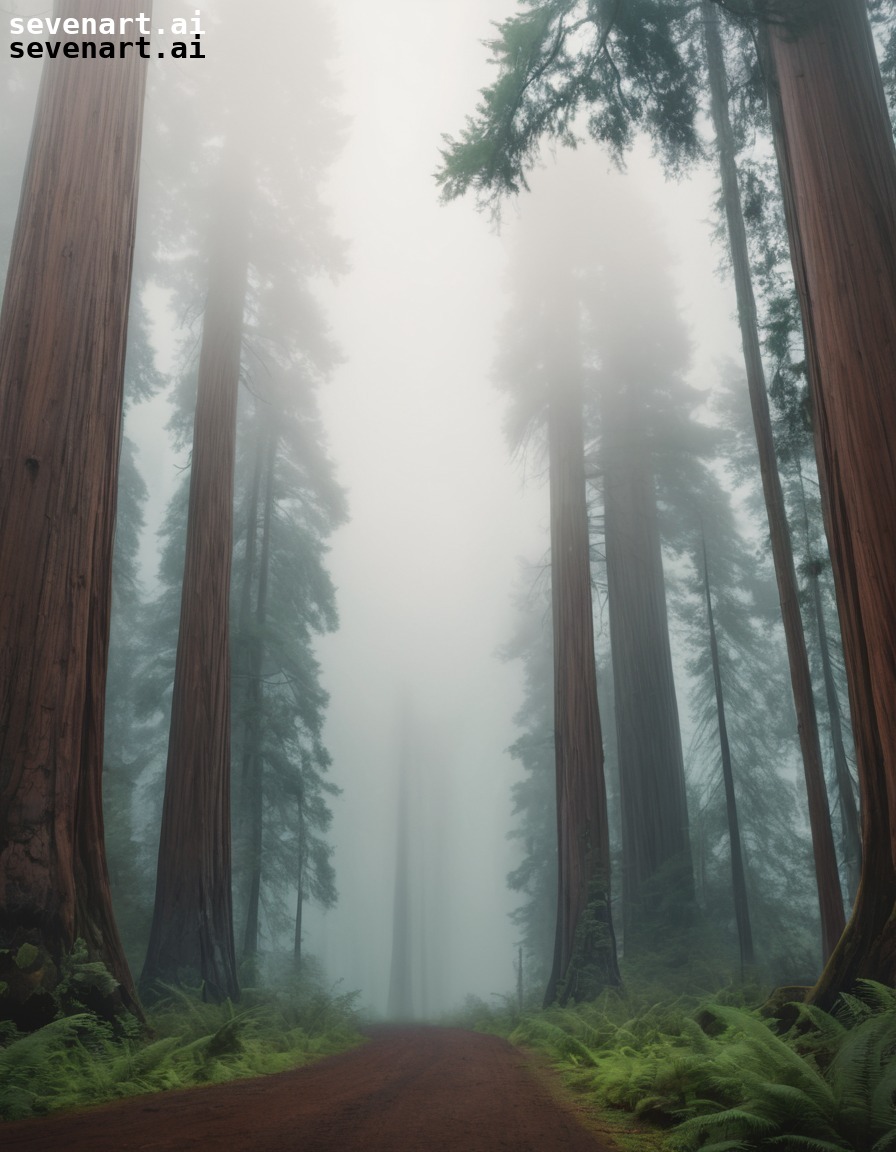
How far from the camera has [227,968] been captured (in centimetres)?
822

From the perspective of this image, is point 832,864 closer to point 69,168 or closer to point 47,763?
point 47,763

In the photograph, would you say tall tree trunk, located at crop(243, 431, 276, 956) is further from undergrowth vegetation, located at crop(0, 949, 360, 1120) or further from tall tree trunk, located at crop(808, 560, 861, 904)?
tall tree trunk, located at crop(808, 560, 861, 904)

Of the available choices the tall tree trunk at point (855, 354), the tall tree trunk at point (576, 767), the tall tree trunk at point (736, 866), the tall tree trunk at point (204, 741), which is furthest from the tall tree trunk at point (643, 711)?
the tall tree trunk at point (855, 354)

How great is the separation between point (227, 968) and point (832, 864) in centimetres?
680

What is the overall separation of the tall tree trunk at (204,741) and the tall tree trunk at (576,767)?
15.4ft

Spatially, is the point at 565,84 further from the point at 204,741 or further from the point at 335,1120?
the point at 335,1120

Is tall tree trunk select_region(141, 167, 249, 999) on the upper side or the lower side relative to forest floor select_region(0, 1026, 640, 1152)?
upper

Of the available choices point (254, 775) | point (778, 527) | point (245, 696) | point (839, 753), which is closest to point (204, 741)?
point (245, 696)

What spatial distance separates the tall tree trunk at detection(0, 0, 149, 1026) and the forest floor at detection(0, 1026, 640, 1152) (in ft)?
4.70

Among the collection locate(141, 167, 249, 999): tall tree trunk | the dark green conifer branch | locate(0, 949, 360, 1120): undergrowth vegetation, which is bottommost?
locate(0, 949, 360, 1120): undergrowth vegetation

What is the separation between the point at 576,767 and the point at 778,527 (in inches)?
186

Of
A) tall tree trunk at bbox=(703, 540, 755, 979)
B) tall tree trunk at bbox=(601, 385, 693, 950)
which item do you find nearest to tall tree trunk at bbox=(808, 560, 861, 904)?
tall tree trunk at bbox=(703, 540, 755, 979)

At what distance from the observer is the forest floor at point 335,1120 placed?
100 inches

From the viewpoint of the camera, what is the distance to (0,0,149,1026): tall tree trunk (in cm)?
447
